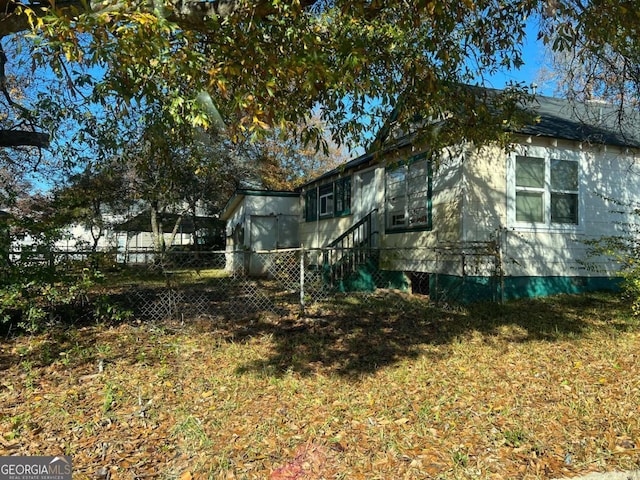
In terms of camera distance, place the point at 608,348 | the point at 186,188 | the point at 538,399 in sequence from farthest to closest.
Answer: the point at 186,188 < the point at 608,348 < the point at 538,399

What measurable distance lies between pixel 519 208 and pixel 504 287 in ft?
5.56

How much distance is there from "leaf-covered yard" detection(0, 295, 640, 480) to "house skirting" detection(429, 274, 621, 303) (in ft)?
6.29

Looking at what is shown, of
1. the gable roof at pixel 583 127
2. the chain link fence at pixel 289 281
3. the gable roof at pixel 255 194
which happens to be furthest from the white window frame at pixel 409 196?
→ the gable roof at pixel 255 194

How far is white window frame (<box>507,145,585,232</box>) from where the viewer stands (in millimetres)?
8945

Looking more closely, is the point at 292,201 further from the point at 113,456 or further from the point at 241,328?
the point at 113,456

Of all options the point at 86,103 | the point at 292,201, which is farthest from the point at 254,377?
the point at 292,201

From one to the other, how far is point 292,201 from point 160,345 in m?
12.3

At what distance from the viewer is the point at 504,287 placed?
348 inches

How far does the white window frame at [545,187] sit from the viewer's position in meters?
8.95

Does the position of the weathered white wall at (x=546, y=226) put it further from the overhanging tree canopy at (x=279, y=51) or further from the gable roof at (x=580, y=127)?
the overhanging tree canopy at (x=279, y=51)

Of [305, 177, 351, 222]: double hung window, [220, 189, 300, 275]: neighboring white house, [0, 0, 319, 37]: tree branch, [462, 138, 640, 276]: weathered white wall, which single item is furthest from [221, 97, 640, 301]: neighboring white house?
[220, 189, 300, 275]: neighboring white house

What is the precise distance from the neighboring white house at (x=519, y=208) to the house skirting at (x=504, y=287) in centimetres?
2

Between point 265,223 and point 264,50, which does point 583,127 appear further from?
point 265,223

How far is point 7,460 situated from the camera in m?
3.03
